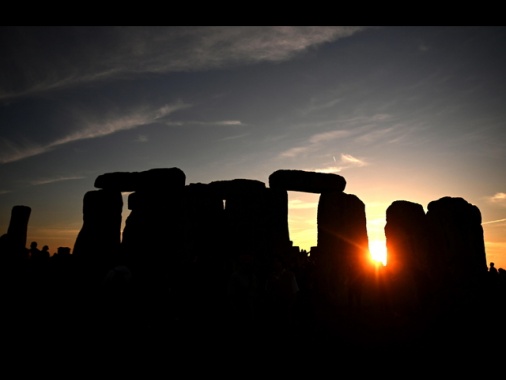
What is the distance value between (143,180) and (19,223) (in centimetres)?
739

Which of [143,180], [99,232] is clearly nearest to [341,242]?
[143,180]

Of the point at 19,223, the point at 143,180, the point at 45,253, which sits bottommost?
the point at 45,253

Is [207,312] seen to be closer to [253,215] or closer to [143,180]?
[143,180]

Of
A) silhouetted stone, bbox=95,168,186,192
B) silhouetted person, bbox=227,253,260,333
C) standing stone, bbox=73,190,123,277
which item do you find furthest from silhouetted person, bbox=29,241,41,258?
silhouetted person, bbox=227,253,260,333

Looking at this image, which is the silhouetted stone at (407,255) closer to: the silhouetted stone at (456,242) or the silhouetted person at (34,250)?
the silhouetted stone at (456,242)

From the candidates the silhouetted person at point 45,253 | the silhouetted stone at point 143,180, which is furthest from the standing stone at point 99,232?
the silhouetted person at point 45,253

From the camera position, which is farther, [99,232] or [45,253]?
[99,232]

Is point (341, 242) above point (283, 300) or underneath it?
above

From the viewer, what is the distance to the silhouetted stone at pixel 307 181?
1421cm

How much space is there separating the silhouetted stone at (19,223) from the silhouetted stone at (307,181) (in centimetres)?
1171

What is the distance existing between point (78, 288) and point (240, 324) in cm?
560

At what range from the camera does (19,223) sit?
678 inches

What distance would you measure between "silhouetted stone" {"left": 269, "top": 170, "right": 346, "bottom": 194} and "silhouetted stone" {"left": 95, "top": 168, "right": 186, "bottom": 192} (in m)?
3.87

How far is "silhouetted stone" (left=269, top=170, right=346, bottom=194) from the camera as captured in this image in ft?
46.6
